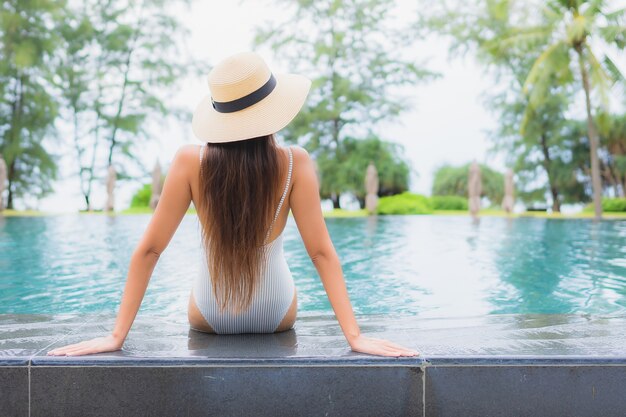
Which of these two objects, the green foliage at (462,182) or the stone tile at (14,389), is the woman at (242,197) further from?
the green foliage at (462,182)

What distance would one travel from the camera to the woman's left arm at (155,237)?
191 centimetres

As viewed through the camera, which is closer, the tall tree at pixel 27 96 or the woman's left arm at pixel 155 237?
the woman's left arm at pixel 155 237

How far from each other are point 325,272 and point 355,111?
2214cm

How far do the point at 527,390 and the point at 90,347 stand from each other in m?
1.36

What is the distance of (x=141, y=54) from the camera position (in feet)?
76.5

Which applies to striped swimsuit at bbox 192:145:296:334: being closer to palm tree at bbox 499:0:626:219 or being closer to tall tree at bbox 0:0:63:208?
palm tree at bbox 499:0:626:219

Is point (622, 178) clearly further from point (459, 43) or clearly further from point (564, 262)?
point (564, 262)

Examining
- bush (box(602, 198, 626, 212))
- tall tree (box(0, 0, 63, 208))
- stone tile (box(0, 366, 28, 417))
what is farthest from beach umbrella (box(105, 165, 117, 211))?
stone tile (box(0, 366, 28, 417))

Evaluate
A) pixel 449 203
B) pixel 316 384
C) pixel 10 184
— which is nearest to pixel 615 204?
pixel 449 203

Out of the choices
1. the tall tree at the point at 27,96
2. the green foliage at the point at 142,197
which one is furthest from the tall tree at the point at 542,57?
the tall tree at the point at 27,96

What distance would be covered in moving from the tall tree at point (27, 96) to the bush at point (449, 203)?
1473 cm

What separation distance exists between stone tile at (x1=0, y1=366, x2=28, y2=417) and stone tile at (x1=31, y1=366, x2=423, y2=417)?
26mm

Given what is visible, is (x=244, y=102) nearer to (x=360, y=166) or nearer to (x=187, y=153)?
(x=187, y=153)

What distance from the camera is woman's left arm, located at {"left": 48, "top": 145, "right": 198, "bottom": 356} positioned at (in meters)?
1.91
